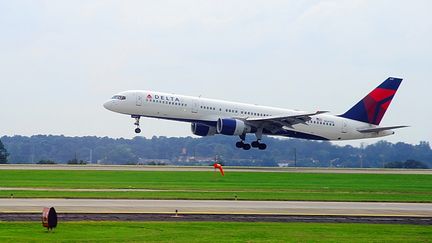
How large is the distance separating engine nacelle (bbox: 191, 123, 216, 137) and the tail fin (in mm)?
13207

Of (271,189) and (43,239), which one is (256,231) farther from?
(271,189)

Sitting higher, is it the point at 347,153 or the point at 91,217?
the point at 347,153

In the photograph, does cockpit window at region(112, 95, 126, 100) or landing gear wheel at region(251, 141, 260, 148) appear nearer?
cockpit window at region(112, 95, 126, 100)

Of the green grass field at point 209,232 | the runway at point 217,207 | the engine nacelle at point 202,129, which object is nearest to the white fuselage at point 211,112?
the engine nacelle at point 202,129

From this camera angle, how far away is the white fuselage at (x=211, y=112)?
73231mm

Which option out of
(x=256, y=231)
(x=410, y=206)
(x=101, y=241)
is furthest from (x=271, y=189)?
(x=101, y=241)

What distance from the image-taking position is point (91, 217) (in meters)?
32.0

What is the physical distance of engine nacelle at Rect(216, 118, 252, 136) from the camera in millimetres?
73188

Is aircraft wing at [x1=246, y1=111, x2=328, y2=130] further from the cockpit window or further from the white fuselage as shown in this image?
the cockpit window

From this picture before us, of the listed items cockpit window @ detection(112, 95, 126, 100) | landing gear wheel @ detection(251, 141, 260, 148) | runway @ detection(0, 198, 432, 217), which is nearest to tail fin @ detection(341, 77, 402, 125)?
landing gear wheel @ detection(251, 141, 260, 148)

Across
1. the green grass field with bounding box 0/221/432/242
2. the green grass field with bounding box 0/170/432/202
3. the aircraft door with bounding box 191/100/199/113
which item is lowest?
the green grass field with bounding box 0/221/432/242

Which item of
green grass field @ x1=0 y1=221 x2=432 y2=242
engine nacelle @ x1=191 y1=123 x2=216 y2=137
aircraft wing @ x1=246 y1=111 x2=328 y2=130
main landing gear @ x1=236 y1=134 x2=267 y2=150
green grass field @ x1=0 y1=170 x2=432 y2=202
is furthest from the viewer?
main landing gear @ x1=236 y1=134 x2=267 y2=150

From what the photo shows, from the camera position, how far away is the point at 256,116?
77.1m

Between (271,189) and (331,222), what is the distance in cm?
1878
